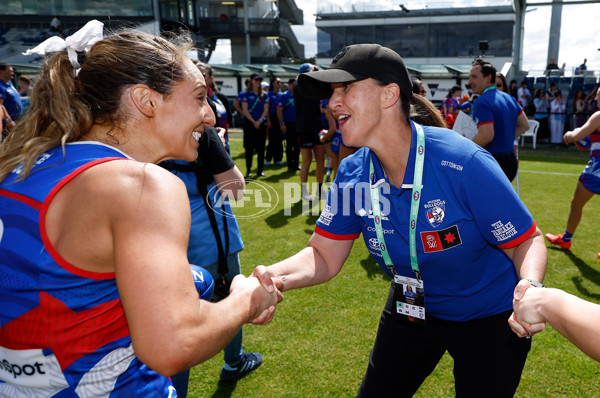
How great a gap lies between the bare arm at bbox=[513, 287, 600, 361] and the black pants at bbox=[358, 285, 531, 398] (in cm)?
40

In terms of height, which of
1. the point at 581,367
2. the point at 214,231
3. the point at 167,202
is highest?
the point at 167,202

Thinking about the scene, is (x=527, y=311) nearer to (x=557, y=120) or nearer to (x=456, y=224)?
(x=456, y=224)

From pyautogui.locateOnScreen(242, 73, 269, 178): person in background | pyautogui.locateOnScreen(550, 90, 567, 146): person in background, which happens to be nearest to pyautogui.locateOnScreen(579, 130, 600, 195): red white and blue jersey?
pyautogui.locateOnScreen(242, 73, 269, 178): person in background

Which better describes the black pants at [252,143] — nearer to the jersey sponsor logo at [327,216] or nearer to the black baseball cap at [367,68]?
the jersey sponsor logo at [327,216]

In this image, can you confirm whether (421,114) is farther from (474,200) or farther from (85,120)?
(85,120)

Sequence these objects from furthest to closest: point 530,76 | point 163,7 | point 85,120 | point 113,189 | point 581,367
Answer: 1. point 163,7
2. point 530,76
3. point 581,367
4. point 85,120
5. point 113,189

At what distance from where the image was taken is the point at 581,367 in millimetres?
3529

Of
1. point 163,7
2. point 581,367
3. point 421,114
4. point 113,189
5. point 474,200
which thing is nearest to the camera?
point 113,189

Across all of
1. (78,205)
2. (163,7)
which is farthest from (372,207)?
(163,7)

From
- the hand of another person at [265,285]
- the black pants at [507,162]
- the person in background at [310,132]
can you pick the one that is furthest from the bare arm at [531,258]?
the person in background at [310,132]

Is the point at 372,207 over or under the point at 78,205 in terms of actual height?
under

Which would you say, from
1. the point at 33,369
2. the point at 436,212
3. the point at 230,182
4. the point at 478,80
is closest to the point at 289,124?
the point at 478,80

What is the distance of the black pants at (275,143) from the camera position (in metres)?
13.3

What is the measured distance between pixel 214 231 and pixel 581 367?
308cm
